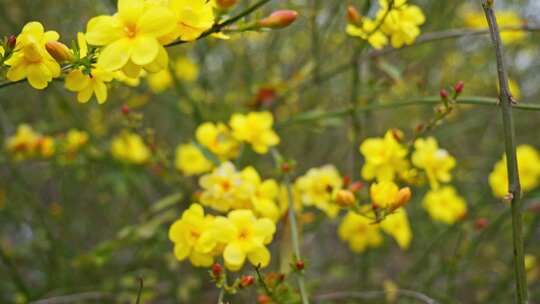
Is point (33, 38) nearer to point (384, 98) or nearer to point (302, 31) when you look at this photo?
point (384, 98)

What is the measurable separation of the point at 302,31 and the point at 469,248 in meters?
1.77

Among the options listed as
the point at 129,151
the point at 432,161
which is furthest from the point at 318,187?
the point at 129,151

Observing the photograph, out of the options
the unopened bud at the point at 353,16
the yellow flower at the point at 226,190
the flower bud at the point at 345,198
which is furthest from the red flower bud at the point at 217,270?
the unopened bud at the point at 353,16

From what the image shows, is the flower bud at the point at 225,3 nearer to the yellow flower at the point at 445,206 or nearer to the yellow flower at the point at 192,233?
the yellow flower at the point at 192,233

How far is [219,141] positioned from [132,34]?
2.22ft

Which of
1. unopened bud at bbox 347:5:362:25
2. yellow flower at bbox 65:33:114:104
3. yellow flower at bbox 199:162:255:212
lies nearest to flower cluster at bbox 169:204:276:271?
yellow flower at bbox 199:162:255:212

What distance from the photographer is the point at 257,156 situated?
7.71 ft

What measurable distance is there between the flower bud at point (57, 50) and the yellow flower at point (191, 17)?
7.5 inches

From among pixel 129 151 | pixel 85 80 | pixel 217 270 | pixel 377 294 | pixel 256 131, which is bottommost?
pixel 377 294

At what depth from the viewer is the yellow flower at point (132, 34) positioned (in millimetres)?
976

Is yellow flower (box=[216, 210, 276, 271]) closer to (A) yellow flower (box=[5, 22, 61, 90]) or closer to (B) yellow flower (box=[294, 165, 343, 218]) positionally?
(B) yellow flower (box=[294, 165, 343, 218])

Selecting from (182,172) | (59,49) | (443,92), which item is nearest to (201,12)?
(59,49)

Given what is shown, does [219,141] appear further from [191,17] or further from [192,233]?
[191,17]

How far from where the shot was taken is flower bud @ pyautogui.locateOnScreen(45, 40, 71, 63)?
0.97 m
